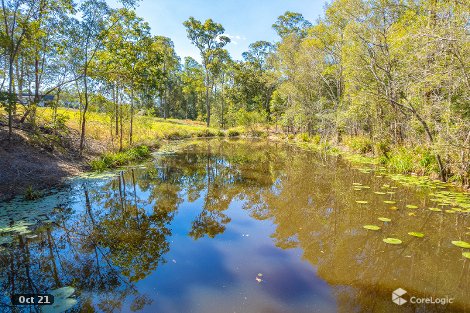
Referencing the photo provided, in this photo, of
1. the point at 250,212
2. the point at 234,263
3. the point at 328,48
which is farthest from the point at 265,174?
the point at 328,48

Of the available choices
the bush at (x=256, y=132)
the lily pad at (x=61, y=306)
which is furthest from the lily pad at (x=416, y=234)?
the bush at (x=256, y=132)

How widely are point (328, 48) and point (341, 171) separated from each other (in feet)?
60.0

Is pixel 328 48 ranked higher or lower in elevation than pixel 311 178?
higher

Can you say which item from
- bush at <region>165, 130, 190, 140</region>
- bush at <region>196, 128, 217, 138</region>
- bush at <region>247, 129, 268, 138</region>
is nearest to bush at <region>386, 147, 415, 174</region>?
bush at <region>165, 130, 190, 140</region>

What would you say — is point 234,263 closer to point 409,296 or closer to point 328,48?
point 409,296

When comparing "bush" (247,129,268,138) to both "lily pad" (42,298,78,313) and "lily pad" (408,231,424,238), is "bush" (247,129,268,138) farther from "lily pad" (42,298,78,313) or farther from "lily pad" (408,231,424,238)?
"lily pad" (42,298,78,313)

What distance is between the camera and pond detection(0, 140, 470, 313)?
4.13 m

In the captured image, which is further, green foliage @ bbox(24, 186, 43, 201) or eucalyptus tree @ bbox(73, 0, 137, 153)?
eucalyptus tree @ bbox(73, 0, 137, 153)

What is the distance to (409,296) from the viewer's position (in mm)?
4148

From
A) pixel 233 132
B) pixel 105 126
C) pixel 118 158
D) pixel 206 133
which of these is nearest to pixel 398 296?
pixel 118 158

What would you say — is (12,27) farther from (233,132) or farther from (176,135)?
(233,132)

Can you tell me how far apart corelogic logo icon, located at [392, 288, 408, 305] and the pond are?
0.06 metres
